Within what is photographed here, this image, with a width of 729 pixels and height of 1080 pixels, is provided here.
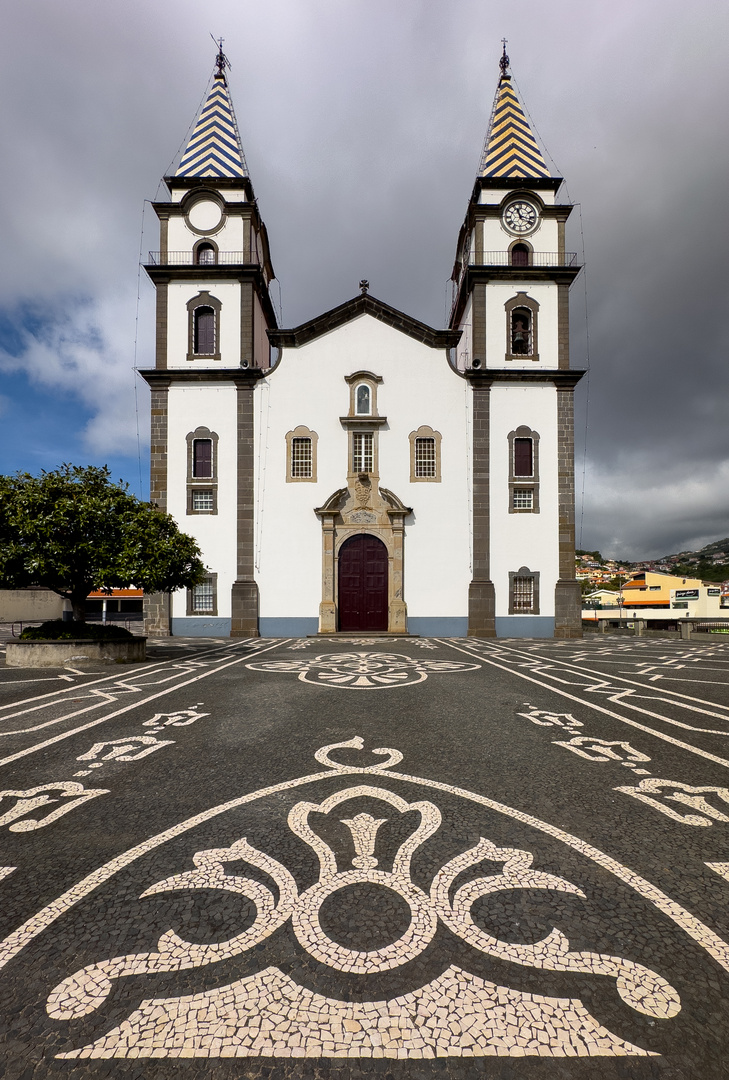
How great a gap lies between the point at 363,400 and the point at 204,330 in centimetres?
718

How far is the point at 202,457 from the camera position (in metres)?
19.4

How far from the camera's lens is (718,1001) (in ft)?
5.88

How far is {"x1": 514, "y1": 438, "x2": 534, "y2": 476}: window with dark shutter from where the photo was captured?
63.9 ft

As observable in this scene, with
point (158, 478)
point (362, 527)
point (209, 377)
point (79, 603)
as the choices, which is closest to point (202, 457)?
point (158, 478)

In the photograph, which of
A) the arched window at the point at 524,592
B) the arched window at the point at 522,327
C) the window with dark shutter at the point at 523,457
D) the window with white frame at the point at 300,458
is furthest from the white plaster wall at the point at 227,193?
the arched window at the point at 524,592

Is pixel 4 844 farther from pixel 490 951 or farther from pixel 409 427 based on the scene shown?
pixel 409 427

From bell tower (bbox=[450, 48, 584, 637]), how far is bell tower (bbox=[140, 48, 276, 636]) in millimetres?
8884

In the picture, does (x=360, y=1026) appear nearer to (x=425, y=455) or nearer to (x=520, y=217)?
(x=425, y=455)

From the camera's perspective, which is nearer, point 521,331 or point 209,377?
point 209,377

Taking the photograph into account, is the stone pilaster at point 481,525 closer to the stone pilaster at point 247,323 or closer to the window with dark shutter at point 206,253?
the stone pilaster at point 247,323

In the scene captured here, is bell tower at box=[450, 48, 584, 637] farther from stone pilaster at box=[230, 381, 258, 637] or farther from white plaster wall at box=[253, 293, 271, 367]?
white plaster wall at box=[253, 293, 271, 367]

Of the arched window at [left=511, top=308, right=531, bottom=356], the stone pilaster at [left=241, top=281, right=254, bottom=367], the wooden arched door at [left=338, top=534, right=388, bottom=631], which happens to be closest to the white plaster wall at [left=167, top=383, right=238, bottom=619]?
the stone pilaster at [left=241, top=281, right=254, bottom=367]

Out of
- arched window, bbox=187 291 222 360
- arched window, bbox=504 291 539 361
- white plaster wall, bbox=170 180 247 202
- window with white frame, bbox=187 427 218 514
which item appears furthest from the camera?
white plaster wall, bbox=170 180 247 202

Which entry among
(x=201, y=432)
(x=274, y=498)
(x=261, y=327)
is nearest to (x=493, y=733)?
(x=274, y=498)
